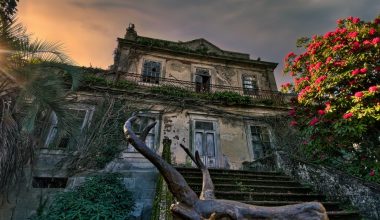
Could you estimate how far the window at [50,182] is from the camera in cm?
682

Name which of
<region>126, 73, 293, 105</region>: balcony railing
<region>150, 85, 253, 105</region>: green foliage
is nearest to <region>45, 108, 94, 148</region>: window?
<region>126, 73, 293, 105</region>: balcony railing

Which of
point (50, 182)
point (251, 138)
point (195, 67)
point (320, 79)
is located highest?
point (195, 67)

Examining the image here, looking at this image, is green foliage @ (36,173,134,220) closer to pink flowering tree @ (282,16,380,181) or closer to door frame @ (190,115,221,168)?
door frame @ (190,115,221,168)

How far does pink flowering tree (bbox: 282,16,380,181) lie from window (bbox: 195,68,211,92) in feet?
20.1

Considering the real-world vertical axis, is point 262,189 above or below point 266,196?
above

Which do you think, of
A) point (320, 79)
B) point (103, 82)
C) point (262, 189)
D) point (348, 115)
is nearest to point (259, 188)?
point (262, 189)

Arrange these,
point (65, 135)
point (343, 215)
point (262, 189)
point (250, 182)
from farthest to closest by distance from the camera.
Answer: point (65, 135)
point (250, 182)
point (262, 189)
point (343, 215)

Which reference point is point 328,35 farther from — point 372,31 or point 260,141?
point 260,141

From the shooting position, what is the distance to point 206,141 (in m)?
9.66

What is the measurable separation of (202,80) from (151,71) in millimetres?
3130

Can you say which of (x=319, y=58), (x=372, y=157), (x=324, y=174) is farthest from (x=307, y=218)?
(x=319, y=58)

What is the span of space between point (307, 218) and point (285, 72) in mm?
6977

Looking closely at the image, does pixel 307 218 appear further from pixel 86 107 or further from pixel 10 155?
pixel 86 107

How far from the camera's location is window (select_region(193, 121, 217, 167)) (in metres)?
9.25
